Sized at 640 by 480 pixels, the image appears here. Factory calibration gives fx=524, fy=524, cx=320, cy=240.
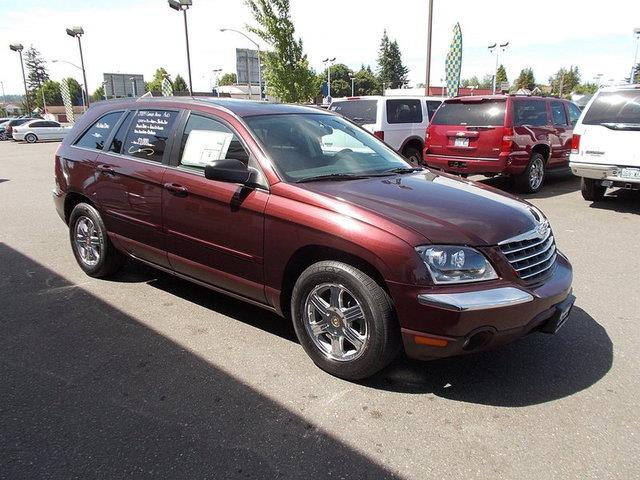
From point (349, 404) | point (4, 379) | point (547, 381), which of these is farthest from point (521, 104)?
point (4, 379)

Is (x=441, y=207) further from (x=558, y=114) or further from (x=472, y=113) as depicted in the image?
(x=558, y=114)

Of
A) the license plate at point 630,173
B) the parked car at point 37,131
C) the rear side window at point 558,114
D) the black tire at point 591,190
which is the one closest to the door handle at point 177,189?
the license plate at point 630,173

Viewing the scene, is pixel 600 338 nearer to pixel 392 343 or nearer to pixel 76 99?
pixel 392 343

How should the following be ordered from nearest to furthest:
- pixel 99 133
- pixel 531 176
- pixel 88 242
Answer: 1. pixel 99 133
2. pixel 88 242
3. pixel 531 176

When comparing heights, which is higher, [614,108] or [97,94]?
[97,94]

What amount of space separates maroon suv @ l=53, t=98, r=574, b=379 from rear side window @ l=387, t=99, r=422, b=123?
7.14 m

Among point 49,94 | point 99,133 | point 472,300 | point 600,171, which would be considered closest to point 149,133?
point 99,133

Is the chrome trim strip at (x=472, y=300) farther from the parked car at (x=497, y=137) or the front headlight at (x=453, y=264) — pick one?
the parked car at (x=497, y=137)

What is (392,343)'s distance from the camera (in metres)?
2.98

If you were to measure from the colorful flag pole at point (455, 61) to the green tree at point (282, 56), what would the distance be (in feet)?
33.6

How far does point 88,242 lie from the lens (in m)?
5.10

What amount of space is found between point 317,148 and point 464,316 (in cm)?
180

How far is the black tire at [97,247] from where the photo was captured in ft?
15.9

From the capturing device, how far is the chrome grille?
9.81 ft
